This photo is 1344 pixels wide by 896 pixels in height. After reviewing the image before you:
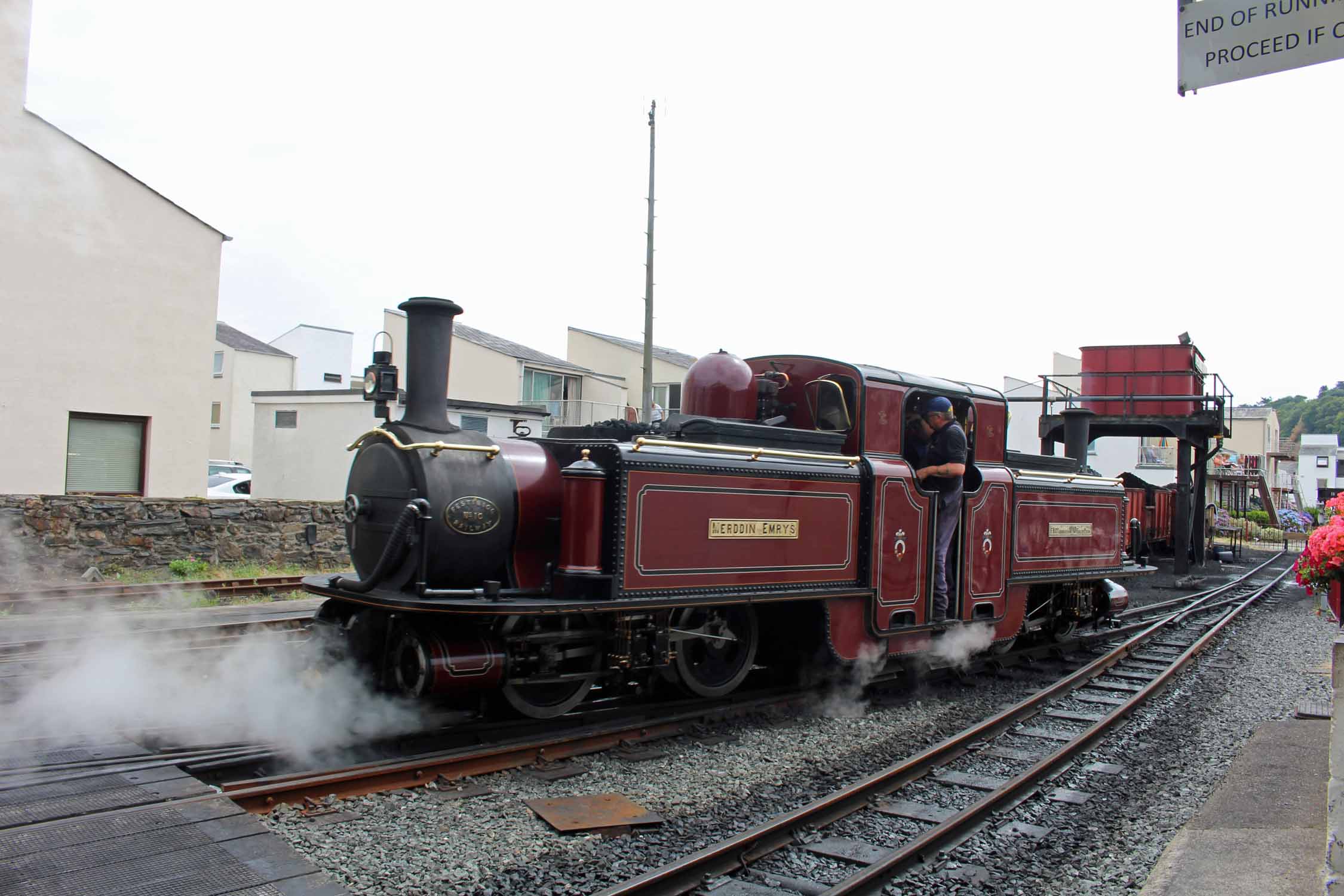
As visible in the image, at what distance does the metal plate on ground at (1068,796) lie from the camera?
18.7ft

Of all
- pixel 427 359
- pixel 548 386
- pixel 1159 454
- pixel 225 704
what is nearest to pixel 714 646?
pixel 427 359

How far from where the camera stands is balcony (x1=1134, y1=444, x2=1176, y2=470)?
41094 millimetres

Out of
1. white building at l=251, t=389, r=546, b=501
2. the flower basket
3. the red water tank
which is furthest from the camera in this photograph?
white building at l=251, t=389, r=546, b=501

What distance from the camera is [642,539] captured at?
6059mm

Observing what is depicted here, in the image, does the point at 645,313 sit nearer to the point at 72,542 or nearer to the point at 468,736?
the point at 72,542

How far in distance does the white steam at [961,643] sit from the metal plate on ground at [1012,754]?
1.75 metres

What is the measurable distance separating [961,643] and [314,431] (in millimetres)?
15999

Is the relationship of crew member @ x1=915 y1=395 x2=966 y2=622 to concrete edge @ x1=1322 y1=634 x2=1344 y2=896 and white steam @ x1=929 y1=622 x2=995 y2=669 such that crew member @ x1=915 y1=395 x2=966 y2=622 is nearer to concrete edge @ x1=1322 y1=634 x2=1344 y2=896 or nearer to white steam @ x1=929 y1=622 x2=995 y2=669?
white steam @ x1=929 y1=622 x2=995 y2=669

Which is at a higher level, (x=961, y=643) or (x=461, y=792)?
(x=961, y=643)

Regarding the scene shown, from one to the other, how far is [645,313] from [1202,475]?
50.7ft

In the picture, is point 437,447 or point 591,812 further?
point 437,447

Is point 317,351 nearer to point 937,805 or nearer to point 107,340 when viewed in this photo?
point 107,340

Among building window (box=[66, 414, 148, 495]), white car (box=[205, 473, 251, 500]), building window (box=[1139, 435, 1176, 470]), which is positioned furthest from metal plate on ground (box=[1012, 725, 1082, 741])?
building window (box=[1139, 435, 1176, 470])

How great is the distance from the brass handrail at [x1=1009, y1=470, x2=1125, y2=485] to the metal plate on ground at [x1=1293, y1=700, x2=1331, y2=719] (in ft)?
9.53
